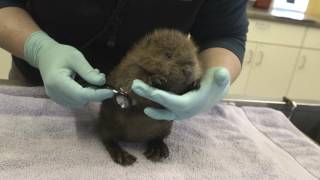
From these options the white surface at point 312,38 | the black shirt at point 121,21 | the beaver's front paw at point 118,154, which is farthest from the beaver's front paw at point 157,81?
the white surface at point 312,38

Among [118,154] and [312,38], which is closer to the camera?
[118,154]

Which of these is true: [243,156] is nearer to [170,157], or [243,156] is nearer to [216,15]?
[170,157]

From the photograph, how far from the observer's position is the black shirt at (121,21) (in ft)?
3.50

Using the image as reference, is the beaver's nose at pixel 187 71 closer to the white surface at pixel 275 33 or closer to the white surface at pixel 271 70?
the white surface at pixel 275 33

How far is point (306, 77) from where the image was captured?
316cm

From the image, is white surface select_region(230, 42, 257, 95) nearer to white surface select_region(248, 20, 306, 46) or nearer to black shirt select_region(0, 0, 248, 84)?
white surface select_region(248, 20, 306, 46)

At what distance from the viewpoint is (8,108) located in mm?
992

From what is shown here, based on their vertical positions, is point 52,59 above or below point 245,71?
above

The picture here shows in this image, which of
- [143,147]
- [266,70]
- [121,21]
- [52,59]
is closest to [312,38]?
[266,70]

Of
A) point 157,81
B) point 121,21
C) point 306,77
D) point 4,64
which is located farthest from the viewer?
point 306,77

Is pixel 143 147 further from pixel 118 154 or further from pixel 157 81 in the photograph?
pixel 157 81

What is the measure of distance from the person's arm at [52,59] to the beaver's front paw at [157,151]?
0.17 meters

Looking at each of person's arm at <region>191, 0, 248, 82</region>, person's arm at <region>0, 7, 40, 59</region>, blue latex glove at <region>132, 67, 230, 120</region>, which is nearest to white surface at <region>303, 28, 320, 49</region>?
person's arm at <region>191, 0, 248, 82</region>

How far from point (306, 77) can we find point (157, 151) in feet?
8.20
